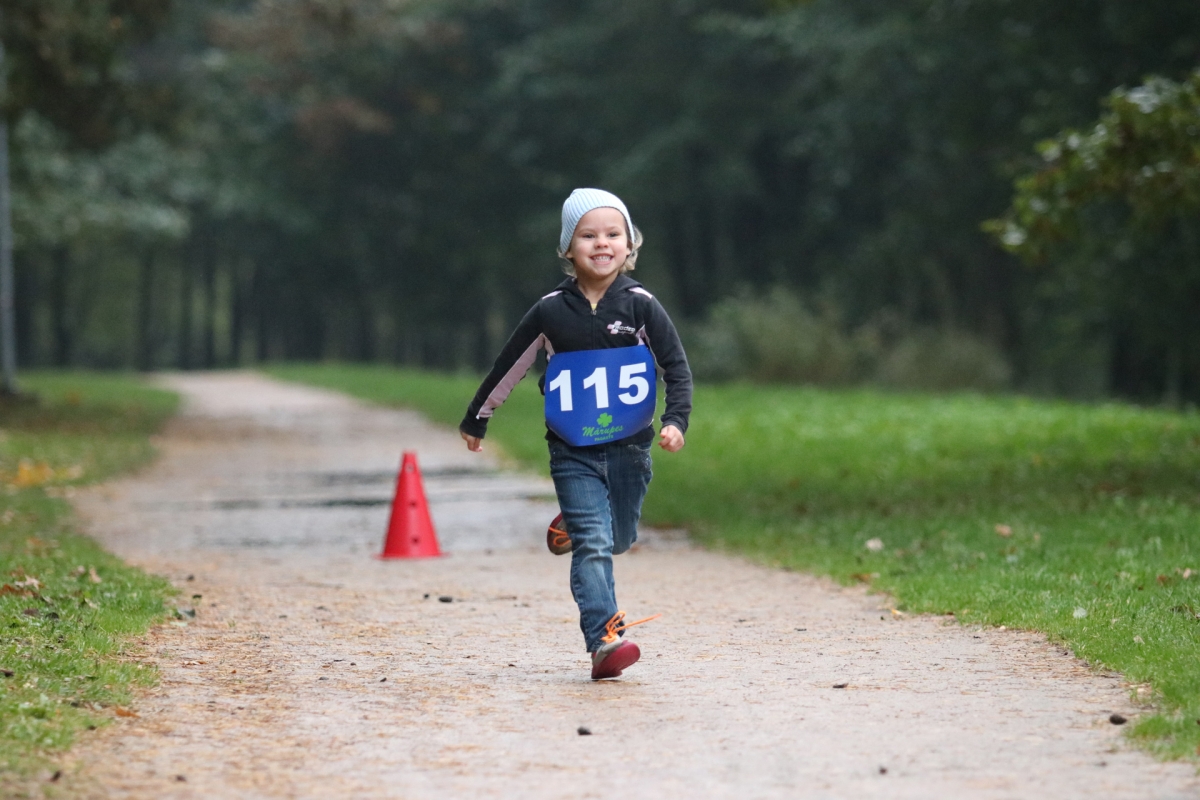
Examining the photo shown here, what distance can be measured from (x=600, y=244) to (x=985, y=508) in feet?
21.8

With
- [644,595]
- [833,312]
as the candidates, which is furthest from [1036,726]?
[833,312]

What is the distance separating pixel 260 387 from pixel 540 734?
1377 inches

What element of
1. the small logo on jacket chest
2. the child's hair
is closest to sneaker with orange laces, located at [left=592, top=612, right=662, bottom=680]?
the small logo on jacket chest

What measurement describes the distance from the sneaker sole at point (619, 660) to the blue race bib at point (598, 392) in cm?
81

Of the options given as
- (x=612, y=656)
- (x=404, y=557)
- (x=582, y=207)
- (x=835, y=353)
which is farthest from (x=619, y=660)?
(x=835, y=353)

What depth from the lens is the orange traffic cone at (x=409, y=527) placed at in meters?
11.2

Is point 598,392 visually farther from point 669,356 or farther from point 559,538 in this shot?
point 559,538

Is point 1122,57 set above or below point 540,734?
above

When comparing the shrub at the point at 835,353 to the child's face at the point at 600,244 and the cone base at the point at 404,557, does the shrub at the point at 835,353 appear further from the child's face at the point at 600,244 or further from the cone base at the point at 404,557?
the child's face at the point at 600,244

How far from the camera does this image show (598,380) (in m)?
6.67

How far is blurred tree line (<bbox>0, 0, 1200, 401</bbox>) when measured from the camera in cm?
2603

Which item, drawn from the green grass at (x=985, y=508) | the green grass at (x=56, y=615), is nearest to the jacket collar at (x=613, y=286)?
the green grass at (x=56, y=615)

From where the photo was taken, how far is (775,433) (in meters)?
20.2

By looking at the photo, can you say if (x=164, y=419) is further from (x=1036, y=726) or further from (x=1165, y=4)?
(x=1036, y=726)
